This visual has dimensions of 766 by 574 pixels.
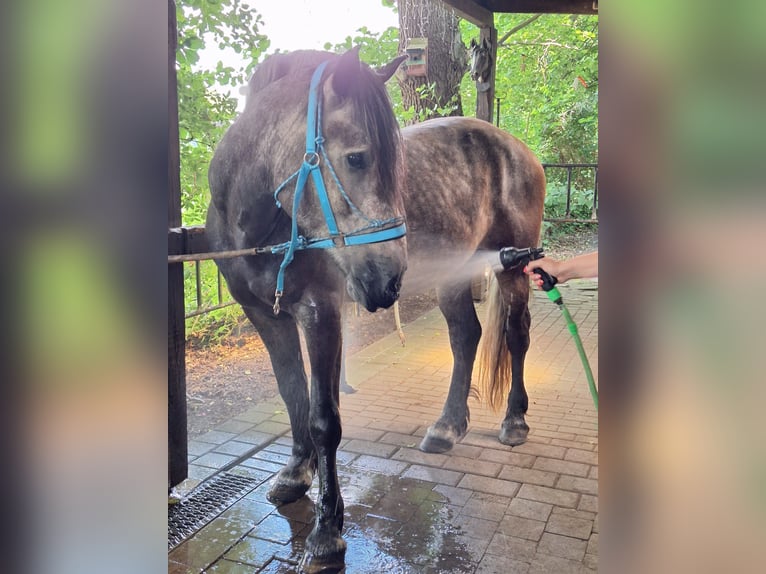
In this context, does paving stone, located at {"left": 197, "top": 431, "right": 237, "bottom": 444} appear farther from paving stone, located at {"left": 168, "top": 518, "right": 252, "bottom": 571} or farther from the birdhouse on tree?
the birdhouse on tree

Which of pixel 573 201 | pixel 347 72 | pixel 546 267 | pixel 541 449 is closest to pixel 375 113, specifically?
pixel 347 72

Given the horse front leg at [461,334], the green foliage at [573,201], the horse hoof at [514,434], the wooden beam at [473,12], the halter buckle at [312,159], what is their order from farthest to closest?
the green foliage at [573,201]
the wooden beam at [473,12]
the horse front leg at [461,334]
the horse hoof at [514,434]
the halter buckle at [312,159]

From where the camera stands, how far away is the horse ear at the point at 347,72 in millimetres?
1959

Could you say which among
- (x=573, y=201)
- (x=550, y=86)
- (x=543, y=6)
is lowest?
(x=573, y=201)

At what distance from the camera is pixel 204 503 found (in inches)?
105

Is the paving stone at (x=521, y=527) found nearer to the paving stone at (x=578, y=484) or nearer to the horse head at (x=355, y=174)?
the paving stone at (x=578, y=484)

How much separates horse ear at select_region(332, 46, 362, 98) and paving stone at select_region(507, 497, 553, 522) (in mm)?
1868

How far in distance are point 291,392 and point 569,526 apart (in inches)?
52.3

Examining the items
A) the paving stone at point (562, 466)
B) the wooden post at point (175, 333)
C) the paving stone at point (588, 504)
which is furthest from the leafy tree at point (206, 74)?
the paving stone at point (588, 504)

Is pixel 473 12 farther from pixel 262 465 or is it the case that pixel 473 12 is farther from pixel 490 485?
pixel 262 465

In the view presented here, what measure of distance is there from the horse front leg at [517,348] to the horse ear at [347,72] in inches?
74.4
